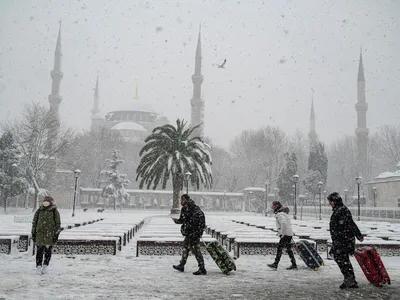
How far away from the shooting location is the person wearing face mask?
7043 millimetres

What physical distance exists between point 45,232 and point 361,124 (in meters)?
72.5

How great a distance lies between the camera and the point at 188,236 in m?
7.36

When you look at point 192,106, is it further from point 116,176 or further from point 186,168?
point 186,168

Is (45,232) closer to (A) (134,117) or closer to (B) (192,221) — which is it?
(B) (192,221)

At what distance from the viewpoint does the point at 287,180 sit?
54844 mm

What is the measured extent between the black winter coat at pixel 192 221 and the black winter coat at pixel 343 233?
2385 millimetres

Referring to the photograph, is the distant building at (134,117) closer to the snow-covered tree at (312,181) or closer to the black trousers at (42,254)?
the snow-covered tree at (312,181)

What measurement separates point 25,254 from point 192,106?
70.3 metres

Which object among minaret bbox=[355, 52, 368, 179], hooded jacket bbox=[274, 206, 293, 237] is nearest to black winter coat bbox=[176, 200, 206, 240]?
hooded jacket bbox=[274, 206, 293, 237]

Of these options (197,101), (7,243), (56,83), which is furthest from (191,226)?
(56,83)

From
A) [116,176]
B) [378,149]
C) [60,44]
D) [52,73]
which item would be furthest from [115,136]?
[378,149]

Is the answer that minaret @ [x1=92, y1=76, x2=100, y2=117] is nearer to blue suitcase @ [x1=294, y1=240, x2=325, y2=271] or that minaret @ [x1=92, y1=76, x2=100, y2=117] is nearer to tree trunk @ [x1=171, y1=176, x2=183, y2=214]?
tree trunk @ [x1=171, y1=176, x2=183, y2=214]

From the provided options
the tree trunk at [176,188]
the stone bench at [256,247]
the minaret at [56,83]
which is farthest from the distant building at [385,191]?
the minaret at [56,83]

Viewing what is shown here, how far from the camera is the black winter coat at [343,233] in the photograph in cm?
645
